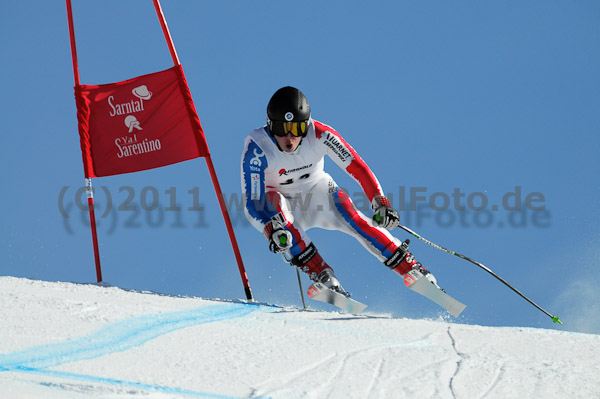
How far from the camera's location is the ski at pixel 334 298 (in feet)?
17.7

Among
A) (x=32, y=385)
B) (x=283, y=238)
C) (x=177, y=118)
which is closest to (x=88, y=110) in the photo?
(x=177, y=118)

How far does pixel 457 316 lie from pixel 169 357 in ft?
9.01

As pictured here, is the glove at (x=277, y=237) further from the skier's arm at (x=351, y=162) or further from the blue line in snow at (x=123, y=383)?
the blue line in snow at (x=123, y=383)

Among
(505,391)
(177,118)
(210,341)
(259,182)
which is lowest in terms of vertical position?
(505,391)

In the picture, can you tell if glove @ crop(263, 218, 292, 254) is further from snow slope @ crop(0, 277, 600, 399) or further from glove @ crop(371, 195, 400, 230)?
glove @ crop(371, 195, 400, 230)

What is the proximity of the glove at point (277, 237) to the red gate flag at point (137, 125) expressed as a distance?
157 cm

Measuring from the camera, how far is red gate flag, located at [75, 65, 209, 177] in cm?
652

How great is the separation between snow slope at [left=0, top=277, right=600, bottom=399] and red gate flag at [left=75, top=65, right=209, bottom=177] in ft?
6.16

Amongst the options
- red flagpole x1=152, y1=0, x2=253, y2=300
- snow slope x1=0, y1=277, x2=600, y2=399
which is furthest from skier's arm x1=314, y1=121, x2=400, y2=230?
red flagpole x1=152, y1=0, x2=253, y2=300

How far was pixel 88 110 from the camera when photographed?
657cm

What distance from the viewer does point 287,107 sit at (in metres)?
5.43

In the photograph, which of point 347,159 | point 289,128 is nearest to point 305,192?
point 347,159

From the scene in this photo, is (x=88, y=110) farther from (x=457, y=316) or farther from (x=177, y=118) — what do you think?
(x=457, y=316)

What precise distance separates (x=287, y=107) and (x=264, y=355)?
2418 mm
